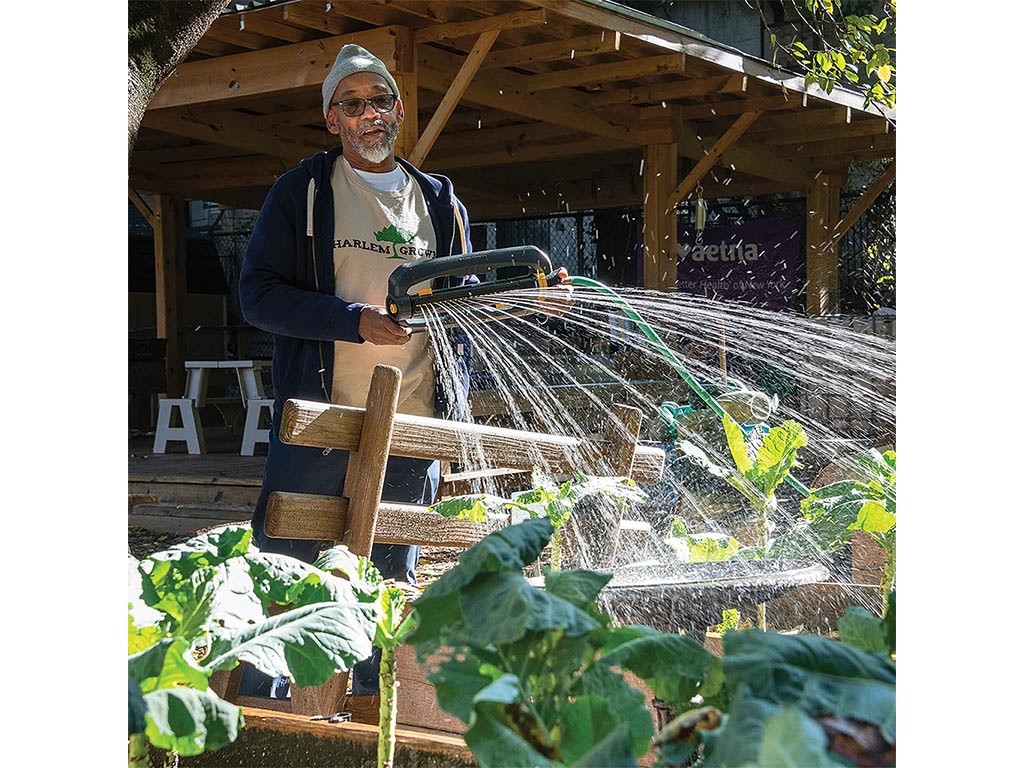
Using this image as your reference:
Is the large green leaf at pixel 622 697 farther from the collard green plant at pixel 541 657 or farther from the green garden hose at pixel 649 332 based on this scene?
the green garden hose at pixel 649 332

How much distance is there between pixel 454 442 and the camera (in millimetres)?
2736

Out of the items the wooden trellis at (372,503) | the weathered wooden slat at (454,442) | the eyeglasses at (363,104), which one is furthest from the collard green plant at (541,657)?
the eyeglasses at (363,104)

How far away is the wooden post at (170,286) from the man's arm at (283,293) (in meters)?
8.37

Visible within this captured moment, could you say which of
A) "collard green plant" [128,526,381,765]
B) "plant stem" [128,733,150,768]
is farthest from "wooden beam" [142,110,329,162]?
"plant stem" [128,733,150,768]

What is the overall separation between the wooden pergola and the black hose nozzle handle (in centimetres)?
335

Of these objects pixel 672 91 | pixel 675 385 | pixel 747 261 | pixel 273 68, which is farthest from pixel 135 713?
pixel 747 261

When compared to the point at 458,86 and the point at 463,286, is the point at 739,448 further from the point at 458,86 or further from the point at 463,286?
the point at 458,86

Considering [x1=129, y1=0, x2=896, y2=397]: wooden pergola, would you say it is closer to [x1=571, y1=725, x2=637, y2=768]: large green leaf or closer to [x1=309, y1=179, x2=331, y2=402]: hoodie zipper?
[x1=309, y1=179, x2=331, y2=402]: hoodie zipper

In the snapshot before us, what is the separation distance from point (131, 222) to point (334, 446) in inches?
533

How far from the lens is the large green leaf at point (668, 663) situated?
3.64 ft

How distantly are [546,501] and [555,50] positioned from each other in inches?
169

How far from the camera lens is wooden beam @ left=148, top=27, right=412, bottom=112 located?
6062 mm
